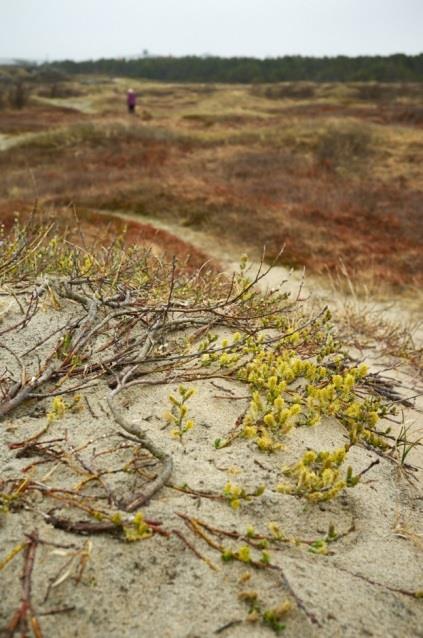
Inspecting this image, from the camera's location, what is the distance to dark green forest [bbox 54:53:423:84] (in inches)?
2462

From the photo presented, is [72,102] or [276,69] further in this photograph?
[276,69]

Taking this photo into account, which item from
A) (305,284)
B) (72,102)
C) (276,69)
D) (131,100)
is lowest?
(305,284)

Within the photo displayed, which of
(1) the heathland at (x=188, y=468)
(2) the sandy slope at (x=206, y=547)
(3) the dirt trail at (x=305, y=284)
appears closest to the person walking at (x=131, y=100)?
(3) the dirt trail at (x=305, y=284)

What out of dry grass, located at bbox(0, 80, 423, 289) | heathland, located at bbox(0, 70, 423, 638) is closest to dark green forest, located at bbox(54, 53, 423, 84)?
dry grass, located at bbox(0, 80, 423, 289)

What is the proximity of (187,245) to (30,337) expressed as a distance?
8642 millimetres

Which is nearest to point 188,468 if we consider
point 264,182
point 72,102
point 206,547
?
point 206,547

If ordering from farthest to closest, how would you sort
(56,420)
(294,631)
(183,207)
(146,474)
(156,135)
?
(156,135)
(183,207)
(56,420)
(146,474)
(294,631)

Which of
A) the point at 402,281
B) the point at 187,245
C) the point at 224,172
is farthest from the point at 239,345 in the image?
the point at 224,172

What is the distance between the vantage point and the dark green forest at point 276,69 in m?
62.5

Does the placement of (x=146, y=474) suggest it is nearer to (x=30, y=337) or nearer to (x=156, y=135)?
(x=30, y=337)

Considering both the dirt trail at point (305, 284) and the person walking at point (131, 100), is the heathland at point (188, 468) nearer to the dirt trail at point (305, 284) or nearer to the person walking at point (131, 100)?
the dirt trail at point (305, 284)

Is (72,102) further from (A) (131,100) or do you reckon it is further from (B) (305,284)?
(B) (305,284)

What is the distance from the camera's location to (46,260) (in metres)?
3.70

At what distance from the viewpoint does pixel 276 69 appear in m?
75.8
